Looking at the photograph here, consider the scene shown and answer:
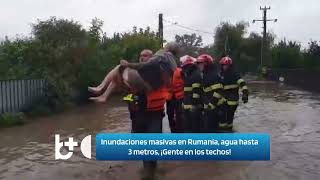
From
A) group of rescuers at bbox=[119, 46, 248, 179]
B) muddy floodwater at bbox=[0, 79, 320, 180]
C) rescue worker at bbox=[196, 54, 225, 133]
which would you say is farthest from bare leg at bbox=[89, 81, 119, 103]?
rescue worker at bbox=[196, 54, 225, 133]

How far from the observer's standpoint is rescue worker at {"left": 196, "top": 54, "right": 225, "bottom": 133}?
31.6 ft

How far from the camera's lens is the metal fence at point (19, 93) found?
48.0 ft

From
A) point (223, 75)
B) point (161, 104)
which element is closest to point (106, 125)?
point (223, 75)

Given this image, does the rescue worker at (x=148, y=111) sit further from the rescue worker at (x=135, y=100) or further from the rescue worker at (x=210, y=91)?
the rescue worker at (x=210, y=91)

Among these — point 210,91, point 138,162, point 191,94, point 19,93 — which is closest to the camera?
point 138,162

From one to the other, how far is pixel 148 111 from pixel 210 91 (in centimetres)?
313

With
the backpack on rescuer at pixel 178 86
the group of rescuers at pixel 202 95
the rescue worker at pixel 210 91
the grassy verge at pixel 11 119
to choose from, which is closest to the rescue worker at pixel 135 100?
the group of rescuers at pixel 202 95

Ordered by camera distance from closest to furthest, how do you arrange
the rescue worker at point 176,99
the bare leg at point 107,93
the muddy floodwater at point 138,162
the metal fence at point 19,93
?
1. the bare leg at point 107,93
2. the muddy floodwater at point 138,162
3. the rescue worker at point 176,99
4. the metal fence at point 19,93

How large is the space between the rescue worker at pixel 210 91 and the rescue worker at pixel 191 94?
0.97 ft

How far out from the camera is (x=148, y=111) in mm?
6840

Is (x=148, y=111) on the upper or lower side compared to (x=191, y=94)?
lower

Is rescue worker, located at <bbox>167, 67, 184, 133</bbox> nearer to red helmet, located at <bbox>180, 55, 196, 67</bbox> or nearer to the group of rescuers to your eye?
the group of rescuers

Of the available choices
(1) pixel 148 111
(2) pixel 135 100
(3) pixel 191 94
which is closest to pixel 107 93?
(2) pixel 135 100

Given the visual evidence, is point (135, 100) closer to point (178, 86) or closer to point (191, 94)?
point (191, 94)
